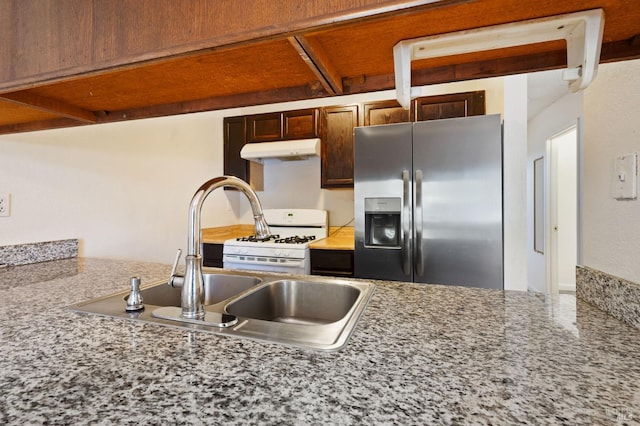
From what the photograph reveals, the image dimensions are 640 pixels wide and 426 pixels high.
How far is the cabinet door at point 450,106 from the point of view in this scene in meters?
2.28

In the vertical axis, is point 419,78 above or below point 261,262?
above

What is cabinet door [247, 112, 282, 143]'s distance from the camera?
2844 millimetres

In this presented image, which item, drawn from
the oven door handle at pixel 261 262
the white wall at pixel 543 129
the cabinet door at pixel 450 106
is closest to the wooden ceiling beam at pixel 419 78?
the oven door handle at pixel 261 262

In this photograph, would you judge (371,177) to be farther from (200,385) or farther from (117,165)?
(200,385)

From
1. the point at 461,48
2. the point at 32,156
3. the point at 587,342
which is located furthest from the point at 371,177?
the point at 32,156

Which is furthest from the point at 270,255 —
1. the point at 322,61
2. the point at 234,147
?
the point at 322,61

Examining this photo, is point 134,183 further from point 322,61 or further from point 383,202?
point 322,61

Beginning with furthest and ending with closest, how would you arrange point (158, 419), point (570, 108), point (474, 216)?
point (570, 108) → point (474, 216) → point (158, 419)

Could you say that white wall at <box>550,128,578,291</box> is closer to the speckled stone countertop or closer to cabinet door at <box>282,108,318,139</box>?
cabinet door at <box>282,108,318,139</box>

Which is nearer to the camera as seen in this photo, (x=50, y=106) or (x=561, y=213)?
(x=50, y=106)

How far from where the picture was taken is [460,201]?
193cm

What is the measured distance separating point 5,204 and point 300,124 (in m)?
2.02

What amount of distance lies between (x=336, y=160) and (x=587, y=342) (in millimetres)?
2217

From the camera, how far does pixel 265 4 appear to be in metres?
0.57
